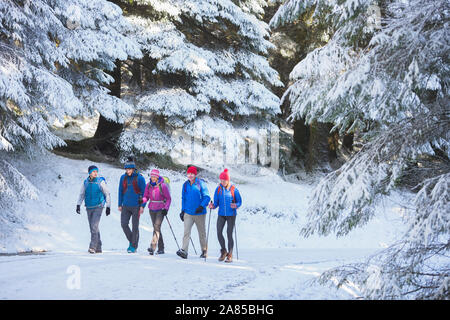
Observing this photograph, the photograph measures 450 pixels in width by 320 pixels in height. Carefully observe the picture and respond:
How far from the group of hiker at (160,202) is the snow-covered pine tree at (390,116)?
3.40 m

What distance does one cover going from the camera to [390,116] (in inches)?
225

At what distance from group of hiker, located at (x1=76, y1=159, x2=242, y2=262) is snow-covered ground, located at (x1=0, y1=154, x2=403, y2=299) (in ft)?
1.43

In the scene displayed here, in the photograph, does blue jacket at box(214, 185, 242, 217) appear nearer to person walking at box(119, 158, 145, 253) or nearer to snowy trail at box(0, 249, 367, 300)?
snowy trail at box(0, 249, 367, 300)

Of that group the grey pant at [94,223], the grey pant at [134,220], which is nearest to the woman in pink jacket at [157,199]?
the grey pant at [134,220]

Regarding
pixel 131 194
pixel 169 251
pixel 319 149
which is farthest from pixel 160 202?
pixel 319 149

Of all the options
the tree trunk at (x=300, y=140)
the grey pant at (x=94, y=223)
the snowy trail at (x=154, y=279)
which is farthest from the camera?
the tree trunk at (x=300, y=140)

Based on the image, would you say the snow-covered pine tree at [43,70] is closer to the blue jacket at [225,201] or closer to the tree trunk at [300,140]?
the blue jacket at [225,201]

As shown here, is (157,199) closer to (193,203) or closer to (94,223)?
(193,203)

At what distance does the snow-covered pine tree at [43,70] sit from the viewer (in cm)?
984

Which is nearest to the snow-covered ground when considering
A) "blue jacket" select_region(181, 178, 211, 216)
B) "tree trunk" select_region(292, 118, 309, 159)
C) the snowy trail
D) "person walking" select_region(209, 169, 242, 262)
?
the snowy trail

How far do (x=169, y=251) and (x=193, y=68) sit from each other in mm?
7199

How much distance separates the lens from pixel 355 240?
15008 millimetres

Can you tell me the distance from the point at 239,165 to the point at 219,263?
13773 millimetres
